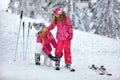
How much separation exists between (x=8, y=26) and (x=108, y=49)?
3130 mm

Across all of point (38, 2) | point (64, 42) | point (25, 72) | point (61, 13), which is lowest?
point (25, 72)

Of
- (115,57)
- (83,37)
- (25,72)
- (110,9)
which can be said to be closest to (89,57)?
(115,57)

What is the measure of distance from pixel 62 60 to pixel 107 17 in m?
14.8

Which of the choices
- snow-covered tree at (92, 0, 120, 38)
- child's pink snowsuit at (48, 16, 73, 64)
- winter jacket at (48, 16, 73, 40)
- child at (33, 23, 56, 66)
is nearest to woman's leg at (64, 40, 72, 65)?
child's pink snowsuit at (48, 16, 73, 64)

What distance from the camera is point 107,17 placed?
24.0 metres

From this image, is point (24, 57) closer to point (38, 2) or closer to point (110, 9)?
point (110, 9)

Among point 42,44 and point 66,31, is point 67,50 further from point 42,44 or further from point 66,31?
point 42,44

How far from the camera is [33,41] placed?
1148 centimetres

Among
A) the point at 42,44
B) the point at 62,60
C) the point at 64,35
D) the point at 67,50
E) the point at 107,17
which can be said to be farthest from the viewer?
the point at 107,17

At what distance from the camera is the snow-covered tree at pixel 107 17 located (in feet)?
76.0

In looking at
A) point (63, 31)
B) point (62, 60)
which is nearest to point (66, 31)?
point (63, 31)

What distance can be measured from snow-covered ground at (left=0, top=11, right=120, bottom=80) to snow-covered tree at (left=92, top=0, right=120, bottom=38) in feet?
32.9

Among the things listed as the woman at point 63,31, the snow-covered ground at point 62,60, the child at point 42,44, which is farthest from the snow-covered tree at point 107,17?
the woman at point 63,31

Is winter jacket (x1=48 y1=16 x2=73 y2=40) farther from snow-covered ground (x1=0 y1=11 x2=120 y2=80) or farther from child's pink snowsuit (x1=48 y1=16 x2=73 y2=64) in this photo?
snow-covered ground (x1=0 y1=11 x2=120 y2=80)
